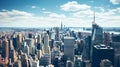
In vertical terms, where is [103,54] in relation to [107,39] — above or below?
below

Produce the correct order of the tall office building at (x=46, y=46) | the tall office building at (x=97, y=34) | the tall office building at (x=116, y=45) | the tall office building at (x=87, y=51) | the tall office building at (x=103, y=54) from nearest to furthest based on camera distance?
the tall office building at (x=116, y=45) → the tall office building at (x=103, y=54) → the tall office building at (x=87, y=51) → the tall office building at (x=97, y=34) → the tall office building at (x=46, y=46)

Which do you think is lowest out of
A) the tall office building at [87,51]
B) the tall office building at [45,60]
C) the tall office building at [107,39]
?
the tall office building at [45,60]

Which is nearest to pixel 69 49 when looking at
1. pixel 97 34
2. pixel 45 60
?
pixel 97 34

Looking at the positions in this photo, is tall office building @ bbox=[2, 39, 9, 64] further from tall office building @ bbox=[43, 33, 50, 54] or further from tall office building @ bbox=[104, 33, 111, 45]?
tall office building @ bbox=[104, 33, 111, 45]

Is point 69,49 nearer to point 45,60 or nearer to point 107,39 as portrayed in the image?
point 107,39

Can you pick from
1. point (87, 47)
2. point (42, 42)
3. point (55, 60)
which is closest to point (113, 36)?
point (87, 47)

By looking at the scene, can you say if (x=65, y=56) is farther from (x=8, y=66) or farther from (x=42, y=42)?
(x=8, y=66)

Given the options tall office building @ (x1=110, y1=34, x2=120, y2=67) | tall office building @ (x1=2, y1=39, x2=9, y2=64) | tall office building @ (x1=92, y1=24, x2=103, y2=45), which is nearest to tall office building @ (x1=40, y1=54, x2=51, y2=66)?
tall office building @ (x1=2, y1=39, x2=9, y2=64)

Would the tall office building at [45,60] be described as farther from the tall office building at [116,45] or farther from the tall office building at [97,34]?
the tall office building at [116,45]

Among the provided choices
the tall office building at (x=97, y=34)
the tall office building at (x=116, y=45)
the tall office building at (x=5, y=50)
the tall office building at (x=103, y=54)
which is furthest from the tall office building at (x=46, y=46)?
the tall office building at (x=116, y=45)

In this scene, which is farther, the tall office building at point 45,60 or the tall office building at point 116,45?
the tall office building at point 45,60

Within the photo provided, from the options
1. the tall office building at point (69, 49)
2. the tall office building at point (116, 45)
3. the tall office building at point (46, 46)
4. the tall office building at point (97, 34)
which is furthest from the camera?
the tall office building at point (46, 46)
